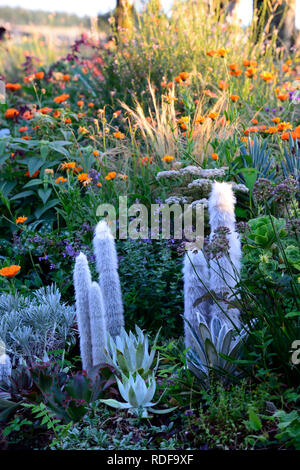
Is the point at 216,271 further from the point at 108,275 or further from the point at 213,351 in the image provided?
the point at 108,275

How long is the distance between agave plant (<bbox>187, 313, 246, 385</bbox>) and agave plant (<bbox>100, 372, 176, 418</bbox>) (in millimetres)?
239

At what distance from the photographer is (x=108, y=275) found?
278 cm

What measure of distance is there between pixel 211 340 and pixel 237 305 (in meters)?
0.22

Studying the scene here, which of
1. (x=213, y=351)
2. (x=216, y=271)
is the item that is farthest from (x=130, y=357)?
(x=216, y=271)

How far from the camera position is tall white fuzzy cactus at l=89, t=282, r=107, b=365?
8.09ft

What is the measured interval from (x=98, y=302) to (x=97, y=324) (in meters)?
0.12

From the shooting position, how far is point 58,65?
7031 mm

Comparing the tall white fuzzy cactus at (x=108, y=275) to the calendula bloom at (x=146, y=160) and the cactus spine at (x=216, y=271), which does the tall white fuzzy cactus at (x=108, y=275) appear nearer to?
the cactus spine at (x=216, y=271)

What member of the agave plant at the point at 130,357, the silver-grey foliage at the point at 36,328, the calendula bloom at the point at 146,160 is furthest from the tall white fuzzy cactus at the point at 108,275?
the calendula bloom at the point at 146,160

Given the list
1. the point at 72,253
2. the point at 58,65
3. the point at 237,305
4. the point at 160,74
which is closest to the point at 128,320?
the point at 72,253

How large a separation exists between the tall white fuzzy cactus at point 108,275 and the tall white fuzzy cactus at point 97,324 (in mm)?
285

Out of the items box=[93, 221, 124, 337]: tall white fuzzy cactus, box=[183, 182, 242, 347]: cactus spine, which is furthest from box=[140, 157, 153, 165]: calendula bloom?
box=[183, 182, 242, 347]: cactus spine

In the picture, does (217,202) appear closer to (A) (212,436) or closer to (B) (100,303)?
(B) (100,303)

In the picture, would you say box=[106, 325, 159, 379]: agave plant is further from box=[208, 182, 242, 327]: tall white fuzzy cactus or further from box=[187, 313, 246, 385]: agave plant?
box=[208, 182, 242, 327]: tall white fuzzy cactus
